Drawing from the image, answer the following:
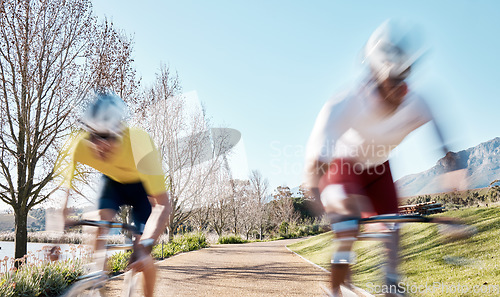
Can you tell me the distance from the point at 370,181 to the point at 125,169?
66.5 inches

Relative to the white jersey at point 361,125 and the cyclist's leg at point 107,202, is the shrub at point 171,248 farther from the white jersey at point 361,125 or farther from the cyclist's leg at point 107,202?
the white jersey at point 361,125

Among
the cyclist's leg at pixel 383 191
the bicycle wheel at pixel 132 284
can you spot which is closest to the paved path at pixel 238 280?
the cyclist's leg at pixel 383 191

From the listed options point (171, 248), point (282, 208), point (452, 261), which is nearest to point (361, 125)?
point (452, 261)

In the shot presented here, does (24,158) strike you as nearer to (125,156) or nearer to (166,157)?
(166,157)

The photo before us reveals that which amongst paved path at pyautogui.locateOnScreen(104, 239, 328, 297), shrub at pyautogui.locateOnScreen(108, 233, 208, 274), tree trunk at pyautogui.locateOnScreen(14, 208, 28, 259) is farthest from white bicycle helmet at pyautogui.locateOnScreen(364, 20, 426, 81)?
tree trunk at pyautogui.locateOnScreen(14, 208, 28, 259)

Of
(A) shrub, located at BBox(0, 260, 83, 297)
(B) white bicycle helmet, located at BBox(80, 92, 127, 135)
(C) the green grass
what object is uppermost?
(B) white bicycle helmet, located at BBox(80, 92, 127, 135)

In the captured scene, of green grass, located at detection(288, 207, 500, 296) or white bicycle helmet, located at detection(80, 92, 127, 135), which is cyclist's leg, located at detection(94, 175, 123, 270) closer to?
white bicycle helmet, located at detection(80, 92, 127, 135)

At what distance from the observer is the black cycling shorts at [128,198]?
2357 millimetres

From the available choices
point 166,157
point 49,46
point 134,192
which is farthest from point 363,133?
point 166,157

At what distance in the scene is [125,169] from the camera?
230 cm

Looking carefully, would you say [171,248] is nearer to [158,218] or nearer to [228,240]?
[228,240]

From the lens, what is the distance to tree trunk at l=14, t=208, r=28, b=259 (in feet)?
24.8

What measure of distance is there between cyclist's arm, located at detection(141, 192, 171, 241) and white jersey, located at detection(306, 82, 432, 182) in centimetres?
87

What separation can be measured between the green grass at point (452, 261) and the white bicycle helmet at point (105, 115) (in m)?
1.94
